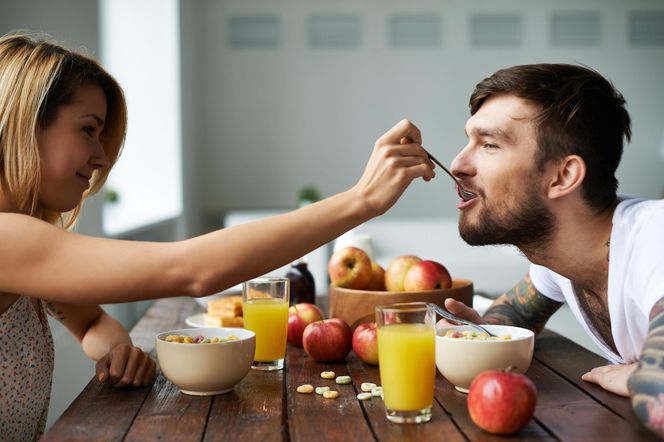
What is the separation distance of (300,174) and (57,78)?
4743 millimetres

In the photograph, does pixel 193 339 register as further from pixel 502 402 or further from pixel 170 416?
pixel 502 402

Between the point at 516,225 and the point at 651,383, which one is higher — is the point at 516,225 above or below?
above

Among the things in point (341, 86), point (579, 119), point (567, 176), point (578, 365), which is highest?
point (341, 86)

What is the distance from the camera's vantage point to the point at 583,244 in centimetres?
164

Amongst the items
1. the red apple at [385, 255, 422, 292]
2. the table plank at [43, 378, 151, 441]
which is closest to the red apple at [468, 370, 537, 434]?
the table plank at [43, 378, 151, 441]

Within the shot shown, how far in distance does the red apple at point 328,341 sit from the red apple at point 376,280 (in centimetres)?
25

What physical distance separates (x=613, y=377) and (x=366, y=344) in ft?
1.50

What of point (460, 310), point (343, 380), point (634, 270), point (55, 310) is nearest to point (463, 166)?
point (460, 310)

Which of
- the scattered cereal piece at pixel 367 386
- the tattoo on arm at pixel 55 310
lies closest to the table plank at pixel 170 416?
the scattered cereal piece at pixel 367 386

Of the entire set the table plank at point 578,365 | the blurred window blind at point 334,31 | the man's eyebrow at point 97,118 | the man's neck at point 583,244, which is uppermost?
the blurred window blind at point 334,31

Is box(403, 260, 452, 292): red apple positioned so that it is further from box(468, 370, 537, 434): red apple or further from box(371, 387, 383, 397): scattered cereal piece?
box(468, 370, 537, 434): red apple

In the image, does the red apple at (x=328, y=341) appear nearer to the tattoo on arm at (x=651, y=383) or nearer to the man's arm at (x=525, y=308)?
the man's arm at (x=525, y=308)

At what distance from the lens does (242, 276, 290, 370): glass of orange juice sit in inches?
60.3

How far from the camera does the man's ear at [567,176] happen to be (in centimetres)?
161
